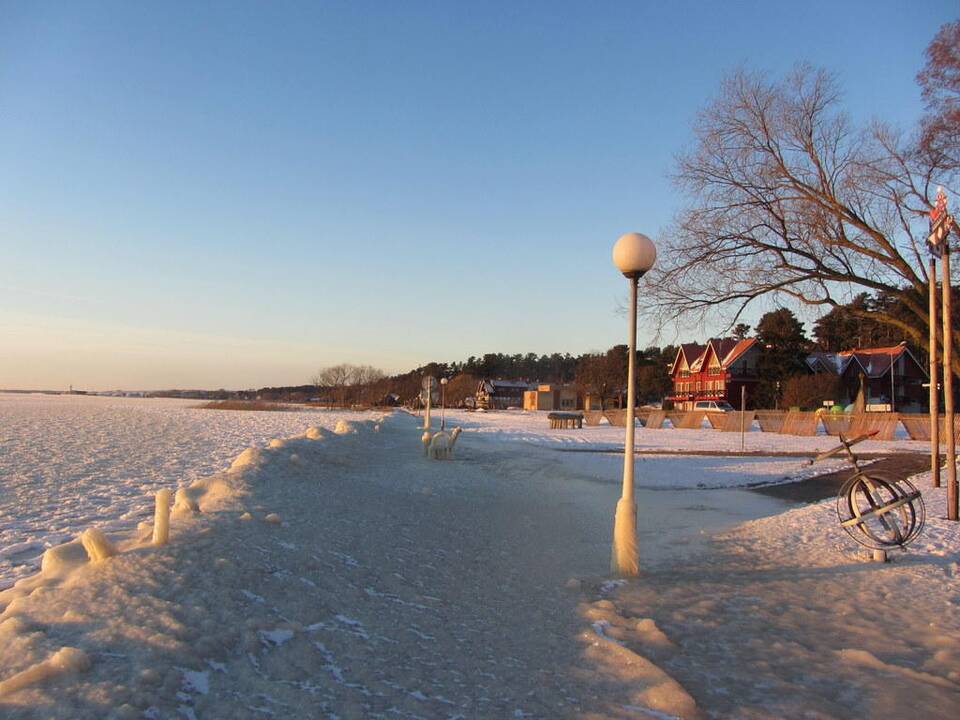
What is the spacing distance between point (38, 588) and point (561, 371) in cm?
15355

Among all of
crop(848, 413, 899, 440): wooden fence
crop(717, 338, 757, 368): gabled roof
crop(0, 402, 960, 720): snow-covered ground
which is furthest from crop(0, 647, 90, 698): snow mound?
crop(717, 338, 757, 368): gabled roof

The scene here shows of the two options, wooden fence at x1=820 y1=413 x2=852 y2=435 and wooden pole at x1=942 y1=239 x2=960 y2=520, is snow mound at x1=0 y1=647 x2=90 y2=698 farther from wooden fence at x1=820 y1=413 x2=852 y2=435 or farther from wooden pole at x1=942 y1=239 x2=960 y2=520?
wooden fence at x1=820 y1=413 x2=852 y2=435

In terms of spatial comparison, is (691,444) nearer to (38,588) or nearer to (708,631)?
(708,631)

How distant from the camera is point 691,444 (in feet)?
95.2

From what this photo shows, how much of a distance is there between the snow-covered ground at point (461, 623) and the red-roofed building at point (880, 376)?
62066 millimetres

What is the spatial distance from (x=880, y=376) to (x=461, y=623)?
231ft

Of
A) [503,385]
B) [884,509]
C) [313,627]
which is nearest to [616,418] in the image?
[884,509]

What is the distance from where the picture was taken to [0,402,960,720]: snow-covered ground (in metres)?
3.48

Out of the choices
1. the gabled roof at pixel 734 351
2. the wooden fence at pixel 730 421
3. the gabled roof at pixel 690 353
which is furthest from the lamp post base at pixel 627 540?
the gabled roof at pixel 690 353

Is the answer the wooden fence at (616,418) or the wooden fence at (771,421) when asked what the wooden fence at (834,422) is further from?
the wooden fence at (616,418)

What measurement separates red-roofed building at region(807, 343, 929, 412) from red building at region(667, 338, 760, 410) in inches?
250

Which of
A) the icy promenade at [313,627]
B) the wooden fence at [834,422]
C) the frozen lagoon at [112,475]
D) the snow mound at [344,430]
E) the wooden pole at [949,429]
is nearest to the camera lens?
the icy promenade at [313,627]

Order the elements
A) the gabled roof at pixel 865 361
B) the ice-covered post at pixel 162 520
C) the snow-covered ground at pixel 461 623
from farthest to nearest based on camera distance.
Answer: the gabled roof at pixel 865 361 < the ice-covered post at pixel 162 520 < the snow-covered ground at pixel 461 623

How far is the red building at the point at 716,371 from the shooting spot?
68562 millimetres
